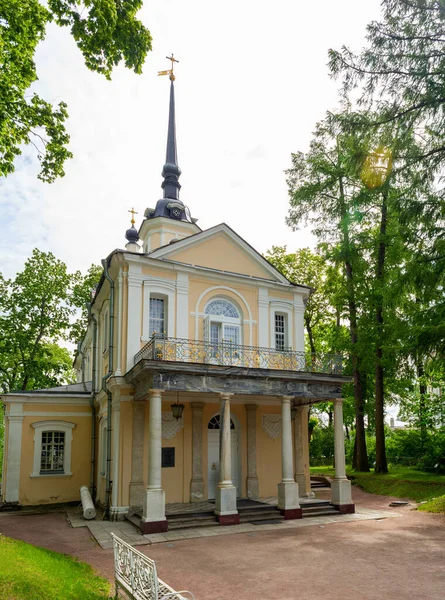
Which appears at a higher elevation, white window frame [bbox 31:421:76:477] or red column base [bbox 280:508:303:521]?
white window frame [bbox 31:421:76:477]

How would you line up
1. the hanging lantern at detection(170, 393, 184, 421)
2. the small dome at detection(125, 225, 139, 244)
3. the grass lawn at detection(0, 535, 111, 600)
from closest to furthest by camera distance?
the grass lawn at detection(0, 535, 111, 600), the hanging lantern at detection(170, 393, 184, 421), the small dome at detection(125, 225, 139, 244)

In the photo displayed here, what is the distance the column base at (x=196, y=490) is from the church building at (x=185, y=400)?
0.04 m

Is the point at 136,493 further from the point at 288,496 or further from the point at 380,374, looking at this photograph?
the point at 380,374

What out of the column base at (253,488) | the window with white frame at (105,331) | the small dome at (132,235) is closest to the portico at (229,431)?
the column base at (253,488)

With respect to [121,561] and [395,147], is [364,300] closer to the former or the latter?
[395,147]

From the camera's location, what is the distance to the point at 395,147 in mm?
11094

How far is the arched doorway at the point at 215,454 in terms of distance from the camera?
16344 millimetres

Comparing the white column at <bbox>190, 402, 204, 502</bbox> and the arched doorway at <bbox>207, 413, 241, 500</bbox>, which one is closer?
the white column at <bbox>190, 402, 204, 502</bbox>

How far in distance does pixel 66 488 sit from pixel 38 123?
13.9 meters

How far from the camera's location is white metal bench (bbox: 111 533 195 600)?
5.65 m

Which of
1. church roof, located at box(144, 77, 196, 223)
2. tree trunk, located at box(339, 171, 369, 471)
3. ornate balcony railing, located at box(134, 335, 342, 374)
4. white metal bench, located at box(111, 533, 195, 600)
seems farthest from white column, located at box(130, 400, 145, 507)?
tree trunk, located at box(339, 171, 369, 471)

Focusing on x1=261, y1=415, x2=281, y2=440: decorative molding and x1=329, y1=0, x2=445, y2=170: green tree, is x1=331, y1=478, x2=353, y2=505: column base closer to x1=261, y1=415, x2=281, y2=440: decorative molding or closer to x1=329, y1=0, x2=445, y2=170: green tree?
x1=261, y1=415, x2=281, y2=440: decorative molding

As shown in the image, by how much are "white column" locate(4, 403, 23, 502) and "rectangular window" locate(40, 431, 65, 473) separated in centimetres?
88

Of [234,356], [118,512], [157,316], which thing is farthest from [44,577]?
[157,316]
